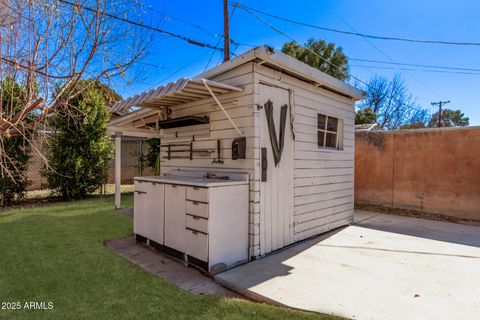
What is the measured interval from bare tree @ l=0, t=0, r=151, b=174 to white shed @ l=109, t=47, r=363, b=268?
1.44m

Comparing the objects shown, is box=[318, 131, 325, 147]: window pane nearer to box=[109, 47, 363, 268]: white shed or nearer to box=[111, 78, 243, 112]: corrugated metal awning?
box=[109, 47, 363, 268]: white shed

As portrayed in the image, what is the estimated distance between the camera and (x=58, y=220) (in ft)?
17.8

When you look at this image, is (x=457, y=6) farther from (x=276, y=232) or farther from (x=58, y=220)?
(x=58, y=220)

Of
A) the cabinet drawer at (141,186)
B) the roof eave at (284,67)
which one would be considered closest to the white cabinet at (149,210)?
the cabinet drawer at (141,186)

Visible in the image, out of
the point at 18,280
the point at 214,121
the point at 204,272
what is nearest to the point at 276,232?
the point at 204,272

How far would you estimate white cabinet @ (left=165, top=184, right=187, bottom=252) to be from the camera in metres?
3.47

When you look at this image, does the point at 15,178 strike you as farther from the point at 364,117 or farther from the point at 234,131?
the point at 364,117

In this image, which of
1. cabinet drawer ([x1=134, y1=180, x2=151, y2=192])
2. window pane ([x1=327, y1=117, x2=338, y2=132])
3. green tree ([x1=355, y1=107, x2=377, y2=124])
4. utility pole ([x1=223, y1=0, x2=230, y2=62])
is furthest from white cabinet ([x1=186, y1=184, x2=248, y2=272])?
green tree ([x1=355, y1=107, x2=377, y2=124])

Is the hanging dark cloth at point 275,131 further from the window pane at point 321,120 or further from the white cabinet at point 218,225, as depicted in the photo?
the window pane at point 321,120

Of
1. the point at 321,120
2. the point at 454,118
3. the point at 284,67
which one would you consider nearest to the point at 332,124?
the point at 321,120

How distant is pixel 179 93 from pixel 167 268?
2.21m

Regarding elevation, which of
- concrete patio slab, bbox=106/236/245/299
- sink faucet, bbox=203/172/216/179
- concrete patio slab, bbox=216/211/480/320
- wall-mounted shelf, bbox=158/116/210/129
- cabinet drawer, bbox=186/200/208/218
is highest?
wall-mounted shelf, bbox=158/116/210/129

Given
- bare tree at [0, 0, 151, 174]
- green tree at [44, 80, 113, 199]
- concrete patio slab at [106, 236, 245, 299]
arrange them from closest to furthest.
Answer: bare tree at [0, 0, 151, 174], concrete patio slab at [106, 236, 245, 299], green tree at [44, 80, 113, 199]

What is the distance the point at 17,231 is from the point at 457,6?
36.8 feet
